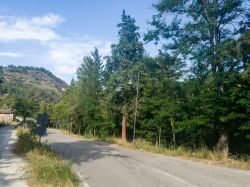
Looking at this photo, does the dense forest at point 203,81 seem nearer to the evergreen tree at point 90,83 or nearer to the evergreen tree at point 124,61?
the evergreen tree at point 124,61

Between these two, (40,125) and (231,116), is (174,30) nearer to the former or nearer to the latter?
(231,116)

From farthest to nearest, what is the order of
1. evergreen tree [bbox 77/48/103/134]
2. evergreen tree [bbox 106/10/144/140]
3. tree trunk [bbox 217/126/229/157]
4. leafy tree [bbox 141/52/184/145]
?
evergreen tree [bbox 77/48/103/134], evergreen tree [bbox 106/10/144/140], leafy tree [bbox 141/52/184/145], tree trunk [bbox 217/126/229/157]

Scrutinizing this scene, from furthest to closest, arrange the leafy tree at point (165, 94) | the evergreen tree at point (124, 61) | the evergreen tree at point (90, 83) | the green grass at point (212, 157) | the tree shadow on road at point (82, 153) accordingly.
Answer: the evergreen tree at point (90, 83) < the evergreen tree at point (124, 61) < the leafy tree at point (165, 94) < the tree shadow on road at point (82, 153) < the green grass at point (212, 157)

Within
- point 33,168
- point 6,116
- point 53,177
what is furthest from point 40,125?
point 6,116

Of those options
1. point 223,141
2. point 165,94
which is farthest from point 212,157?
point 165,94

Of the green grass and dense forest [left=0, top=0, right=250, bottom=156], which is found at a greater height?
dense forest [left=0, top=0, right=250, bottom=156]

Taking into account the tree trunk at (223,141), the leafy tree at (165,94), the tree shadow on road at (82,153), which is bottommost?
the tree shadow on road at (82,153)

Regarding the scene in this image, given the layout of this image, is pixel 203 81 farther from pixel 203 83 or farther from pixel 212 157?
pixel 212 157

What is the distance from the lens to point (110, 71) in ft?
155

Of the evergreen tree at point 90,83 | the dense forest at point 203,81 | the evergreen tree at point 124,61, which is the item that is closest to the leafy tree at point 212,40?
the dense forest at point 203,81

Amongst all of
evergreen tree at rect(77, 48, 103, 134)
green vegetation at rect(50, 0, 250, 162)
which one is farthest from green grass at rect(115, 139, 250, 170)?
evergreen tree at rect(77, 48, 103, 134)

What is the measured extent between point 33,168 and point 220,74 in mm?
13845

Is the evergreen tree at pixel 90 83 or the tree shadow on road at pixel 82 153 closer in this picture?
the tree shadow on road at pixel 82 153

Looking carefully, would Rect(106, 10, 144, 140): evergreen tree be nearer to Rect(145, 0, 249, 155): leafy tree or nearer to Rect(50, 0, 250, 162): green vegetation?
Rect(50, 0, 250, 162): green vegetation
